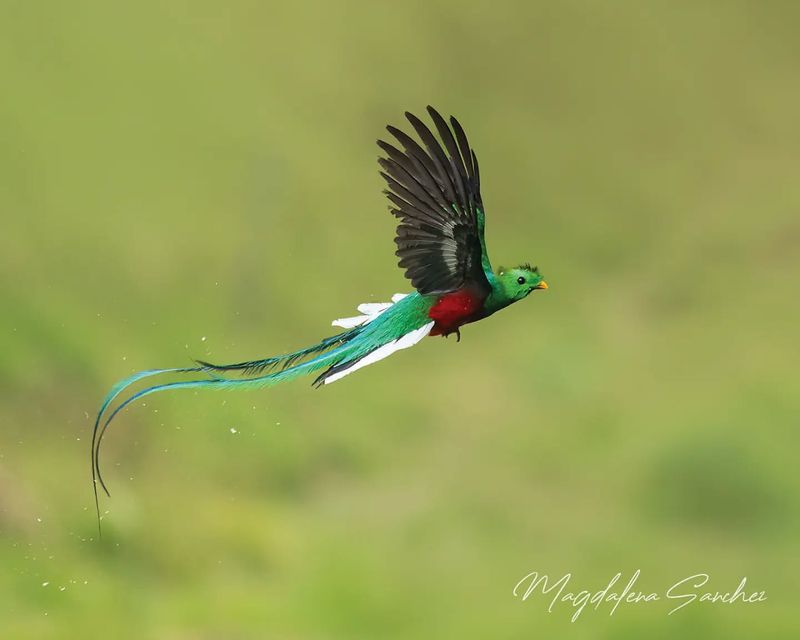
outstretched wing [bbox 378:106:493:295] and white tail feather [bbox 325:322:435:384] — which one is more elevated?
outstretched wing [bbox 378:106:493:295]

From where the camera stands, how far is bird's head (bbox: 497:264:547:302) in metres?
1.02

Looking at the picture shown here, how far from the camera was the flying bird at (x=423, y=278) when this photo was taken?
37.3 inches

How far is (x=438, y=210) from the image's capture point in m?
0.97

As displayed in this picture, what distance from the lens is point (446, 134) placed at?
36.6 inches

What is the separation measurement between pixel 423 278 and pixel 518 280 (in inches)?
3.8

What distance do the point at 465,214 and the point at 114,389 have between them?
0.37m

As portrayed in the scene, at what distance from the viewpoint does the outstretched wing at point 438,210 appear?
0.94m

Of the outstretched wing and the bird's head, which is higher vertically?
the outstretched wing

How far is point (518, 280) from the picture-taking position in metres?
1.02

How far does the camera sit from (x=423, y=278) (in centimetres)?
100

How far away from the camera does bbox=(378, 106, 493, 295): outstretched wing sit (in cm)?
94

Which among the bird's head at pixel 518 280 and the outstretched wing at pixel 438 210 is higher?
the outstretched wing at pixel 438 210

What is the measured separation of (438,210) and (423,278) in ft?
0.23

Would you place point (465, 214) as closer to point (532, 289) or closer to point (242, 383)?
point (532, 289)
